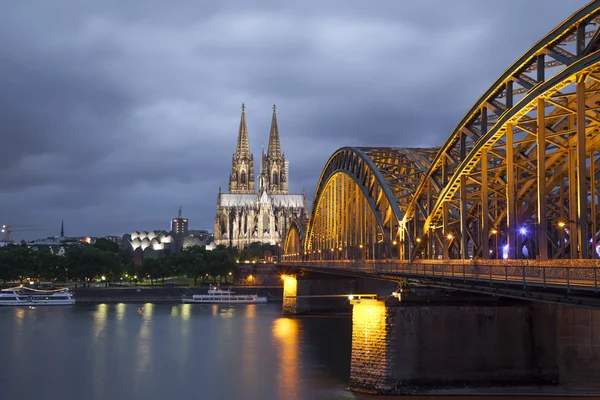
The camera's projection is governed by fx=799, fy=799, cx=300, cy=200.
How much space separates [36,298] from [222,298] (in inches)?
1119

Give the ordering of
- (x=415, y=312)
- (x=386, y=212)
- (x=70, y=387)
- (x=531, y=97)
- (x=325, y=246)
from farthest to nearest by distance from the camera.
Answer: (x=325, y=246), (x=386, y=212), (x=70, y=387), (x=415, y=312), (x=531, y=97)

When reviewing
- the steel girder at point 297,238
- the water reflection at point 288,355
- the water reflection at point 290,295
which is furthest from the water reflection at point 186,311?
the steel girder at point 297,238

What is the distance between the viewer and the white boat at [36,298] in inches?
4665

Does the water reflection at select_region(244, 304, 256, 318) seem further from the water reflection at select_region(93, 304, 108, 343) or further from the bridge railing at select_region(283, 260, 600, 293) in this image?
the bridge railing at select_region(283, 260, 600, 293)

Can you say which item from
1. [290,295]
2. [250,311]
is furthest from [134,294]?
[290,295]

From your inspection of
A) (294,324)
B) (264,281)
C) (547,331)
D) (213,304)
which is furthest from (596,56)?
(264,281)

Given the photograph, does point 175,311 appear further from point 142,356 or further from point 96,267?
point 142,356

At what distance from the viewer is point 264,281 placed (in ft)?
510

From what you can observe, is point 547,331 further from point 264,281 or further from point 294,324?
point 264,281

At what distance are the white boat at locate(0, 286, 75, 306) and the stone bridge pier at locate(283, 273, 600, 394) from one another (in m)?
87.2

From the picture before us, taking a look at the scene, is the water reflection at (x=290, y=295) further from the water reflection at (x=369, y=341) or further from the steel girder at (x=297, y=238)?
the water reflection at (x=369, y=341)

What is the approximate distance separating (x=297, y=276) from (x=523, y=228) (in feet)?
222

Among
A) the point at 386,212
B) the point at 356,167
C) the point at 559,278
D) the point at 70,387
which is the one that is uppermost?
the point at 356,167

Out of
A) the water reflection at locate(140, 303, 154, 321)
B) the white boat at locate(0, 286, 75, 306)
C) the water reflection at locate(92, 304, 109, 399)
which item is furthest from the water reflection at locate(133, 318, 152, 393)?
the white boat at locate(0, 286, 75, 306)
